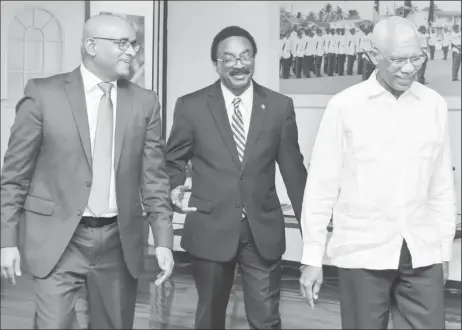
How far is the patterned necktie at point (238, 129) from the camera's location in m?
3.21

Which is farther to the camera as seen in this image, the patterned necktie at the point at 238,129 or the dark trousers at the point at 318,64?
the dark trousers at the point at 318,64

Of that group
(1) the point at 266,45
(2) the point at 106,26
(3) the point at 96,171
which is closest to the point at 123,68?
(2) the point at 106,26

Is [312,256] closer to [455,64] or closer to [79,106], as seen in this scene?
[79,106]

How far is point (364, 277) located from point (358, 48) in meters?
3.54

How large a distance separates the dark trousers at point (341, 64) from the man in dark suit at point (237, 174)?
9.00 ft

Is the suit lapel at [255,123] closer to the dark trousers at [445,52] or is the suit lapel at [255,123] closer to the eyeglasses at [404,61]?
the eyeglasses at [404,61]

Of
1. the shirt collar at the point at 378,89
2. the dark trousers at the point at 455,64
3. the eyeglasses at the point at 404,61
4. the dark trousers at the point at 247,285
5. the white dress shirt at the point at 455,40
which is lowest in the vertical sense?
the dark trousers at the point at 247,285

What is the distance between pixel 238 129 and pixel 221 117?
85 mm

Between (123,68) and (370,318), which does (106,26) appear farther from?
(370,318)

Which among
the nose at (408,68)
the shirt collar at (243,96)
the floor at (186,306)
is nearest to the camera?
the nose at (408,68)

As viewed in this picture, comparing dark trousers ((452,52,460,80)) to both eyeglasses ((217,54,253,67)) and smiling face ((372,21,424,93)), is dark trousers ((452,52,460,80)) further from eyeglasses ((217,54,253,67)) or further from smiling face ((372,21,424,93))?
smiling face ((372,21,424,93))

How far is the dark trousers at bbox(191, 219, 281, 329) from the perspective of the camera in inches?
127

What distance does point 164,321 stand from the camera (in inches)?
187

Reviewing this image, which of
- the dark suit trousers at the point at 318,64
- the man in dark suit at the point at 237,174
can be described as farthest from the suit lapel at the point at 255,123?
the dark suit trousers at the point at 318,64
